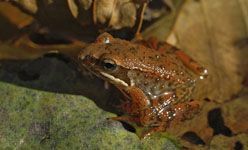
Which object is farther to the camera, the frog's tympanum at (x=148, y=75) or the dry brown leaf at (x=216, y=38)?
the dry brown leaf at (x=216, y=38)

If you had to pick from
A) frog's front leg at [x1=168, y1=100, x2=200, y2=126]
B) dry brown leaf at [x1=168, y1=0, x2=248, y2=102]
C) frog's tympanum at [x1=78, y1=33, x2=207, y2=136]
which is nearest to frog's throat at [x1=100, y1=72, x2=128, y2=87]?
frog's tympanum at [x1=78, y1=33, x2=207, y2=136]

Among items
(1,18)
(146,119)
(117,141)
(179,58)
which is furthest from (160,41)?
(1,18)

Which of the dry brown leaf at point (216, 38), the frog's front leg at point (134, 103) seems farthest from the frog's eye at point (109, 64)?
the dry brown leaf at point (216, 38)

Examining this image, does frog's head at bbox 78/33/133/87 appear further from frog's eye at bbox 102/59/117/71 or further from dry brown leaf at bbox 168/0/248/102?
dry brown leaf at bbox 168/0/248/102

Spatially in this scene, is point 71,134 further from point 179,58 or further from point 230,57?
point 230,57

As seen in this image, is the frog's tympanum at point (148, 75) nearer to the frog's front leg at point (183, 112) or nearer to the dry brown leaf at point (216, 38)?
the frog's front leg at point (183, 112)

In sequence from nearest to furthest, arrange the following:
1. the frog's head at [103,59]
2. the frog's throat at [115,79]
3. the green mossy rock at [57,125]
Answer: the green mossy rock at [57,125], the frog's head at [103,59], the frog's throat at [115,79]

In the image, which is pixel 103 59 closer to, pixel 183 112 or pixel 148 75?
pixel 148 75

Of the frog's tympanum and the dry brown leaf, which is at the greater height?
the dry brown leaf
